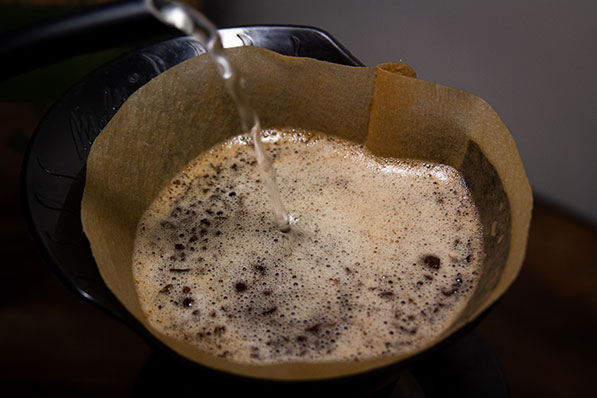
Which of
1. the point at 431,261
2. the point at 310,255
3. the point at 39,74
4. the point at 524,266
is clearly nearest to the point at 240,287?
the point at 310,255

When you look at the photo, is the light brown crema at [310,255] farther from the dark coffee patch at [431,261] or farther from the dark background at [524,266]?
the dark background at [524,266]

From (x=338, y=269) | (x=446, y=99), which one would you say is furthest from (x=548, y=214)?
(x=338, y=269)

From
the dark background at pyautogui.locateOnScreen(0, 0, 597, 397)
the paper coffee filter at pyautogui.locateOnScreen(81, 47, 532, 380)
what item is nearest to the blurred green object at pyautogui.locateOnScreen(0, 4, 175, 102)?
the dark background at pyautogui.locateOnScreen(0, 0, 597, 397)

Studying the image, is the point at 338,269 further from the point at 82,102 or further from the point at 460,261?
the point at 82,102

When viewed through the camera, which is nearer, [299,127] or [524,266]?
[299,127]

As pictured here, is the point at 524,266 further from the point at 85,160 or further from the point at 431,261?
the point at 85,160

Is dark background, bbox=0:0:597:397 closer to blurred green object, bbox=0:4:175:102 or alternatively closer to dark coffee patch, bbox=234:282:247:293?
blurred green object, bbox=0:4:175:102

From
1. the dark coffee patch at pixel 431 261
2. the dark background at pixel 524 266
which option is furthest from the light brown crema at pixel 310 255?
the dark background at pixel 524 266
